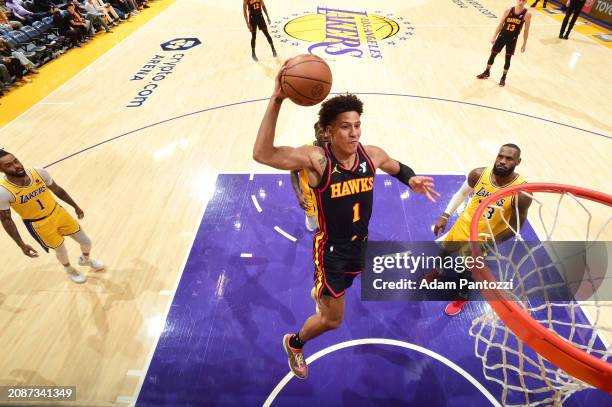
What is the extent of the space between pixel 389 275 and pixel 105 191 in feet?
14.5

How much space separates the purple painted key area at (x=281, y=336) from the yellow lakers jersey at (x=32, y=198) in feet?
5.11

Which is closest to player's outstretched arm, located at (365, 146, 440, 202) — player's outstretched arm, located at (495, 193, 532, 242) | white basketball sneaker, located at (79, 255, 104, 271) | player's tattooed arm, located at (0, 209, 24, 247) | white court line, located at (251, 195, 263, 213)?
player's outstretched arm, located at (495, 193, 532, 242)

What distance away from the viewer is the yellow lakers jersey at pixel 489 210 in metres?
3.03

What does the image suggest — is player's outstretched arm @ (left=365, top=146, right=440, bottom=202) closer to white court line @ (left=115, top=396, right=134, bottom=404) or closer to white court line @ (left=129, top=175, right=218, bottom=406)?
white court line @ (left=129, top=175, right=218, bottom=406)

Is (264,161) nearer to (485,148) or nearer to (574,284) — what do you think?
(574,284)

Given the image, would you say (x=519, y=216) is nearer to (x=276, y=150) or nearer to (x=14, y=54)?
(x=276, y=150)

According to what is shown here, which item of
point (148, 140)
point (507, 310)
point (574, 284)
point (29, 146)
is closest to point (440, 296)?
point (574, 284)

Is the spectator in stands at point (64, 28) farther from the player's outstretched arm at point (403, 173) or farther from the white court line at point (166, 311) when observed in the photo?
the player's outstretched arm at point (403, 173)

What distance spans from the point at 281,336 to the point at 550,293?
283cm

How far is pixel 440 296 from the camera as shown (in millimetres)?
3824

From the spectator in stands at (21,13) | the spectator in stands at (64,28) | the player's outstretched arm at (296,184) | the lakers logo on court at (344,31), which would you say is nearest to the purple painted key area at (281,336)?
the player's outstretched arm at (296,184)

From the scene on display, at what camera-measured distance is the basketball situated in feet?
7.91

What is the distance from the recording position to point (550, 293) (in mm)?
3652

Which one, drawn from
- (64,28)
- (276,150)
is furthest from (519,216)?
(64,28)
